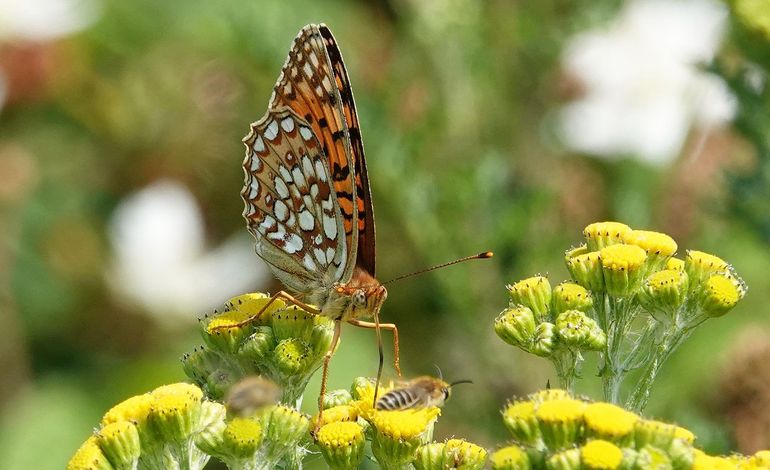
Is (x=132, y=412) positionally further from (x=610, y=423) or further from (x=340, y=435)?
(x=610, y=423)

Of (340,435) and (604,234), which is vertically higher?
(604,234)

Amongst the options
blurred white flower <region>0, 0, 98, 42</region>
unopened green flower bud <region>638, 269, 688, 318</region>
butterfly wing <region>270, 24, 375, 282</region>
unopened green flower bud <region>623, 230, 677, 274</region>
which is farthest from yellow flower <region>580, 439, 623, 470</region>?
blurred white flower <region>0, 0, 98, 42</region>

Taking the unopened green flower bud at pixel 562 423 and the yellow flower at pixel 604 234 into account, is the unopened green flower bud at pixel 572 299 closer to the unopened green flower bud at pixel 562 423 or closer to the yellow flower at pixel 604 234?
the yellow flower at pixel 604 234

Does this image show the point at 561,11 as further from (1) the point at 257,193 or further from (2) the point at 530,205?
(1) the point at 257,193

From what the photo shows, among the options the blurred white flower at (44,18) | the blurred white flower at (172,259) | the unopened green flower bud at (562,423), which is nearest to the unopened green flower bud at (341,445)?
the unopened green flower bud at (562,423)

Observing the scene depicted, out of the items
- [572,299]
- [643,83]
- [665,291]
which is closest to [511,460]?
[572,299]
